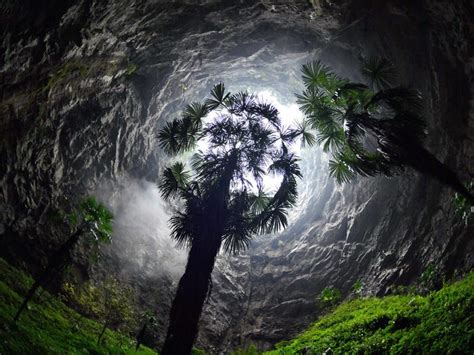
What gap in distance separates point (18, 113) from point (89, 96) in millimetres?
3932

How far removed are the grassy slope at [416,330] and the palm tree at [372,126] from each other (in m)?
2.56

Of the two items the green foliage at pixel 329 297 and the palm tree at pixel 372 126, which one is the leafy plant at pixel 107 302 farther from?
the palm tree at pixel 372 126

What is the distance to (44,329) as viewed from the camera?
11273 mm

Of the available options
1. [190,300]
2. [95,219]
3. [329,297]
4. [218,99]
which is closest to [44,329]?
[95,219]

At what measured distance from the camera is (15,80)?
13.8m

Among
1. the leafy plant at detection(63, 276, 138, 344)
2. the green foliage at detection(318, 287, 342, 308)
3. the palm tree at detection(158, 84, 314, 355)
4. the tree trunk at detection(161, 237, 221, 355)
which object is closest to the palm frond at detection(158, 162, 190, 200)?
the palm tree at detection(158, 84, 314, 355)

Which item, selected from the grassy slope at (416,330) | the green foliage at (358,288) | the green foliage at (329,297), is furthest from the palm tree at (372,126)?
the green foliage at (329,297)

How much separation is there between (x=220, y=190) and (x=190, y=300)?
132 inches

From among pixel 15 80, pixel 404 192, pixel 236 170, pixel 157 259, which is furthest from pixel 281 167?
pixel 157 259

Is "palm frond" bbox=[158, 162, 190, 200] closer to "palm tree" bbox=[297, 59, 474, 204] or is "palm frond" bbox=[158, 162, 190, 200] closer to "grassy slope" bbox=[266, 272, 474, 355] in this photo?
"palm tree" bbox=[297, 59, 474, 204]

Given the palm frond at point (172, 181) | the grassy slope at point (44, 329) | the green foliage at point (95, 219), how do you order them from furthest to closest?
the green foliage at point (95, 219) < the palm frond at point (172, 181) < the grassy slope at point (44, 329)

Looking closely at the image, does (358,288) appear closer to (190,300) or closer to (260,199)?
(260,199)

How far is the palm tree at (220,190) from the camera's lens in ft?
25.7

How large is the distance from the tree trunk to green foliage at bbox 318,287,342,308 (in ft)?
37.5
